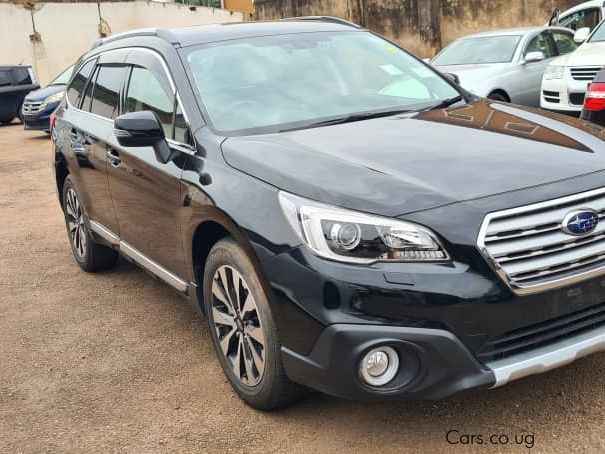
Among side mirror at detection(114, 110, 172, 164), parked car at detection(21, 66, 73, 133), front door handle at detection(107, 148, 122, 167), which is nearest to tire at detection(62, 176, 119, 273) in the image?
front door handle at detection(107, 148, 122, 167)

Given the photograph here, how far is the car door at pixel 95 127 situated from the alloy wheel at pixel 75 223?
1.21 feet

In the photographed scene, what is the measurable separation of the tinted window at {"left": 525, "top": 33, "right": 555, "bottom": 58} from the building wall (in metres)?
10.7

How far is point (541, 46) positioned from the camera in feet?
34.7

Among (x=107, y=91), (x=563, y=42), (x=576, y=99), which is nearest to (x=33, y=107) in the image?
(x=563, y=42)

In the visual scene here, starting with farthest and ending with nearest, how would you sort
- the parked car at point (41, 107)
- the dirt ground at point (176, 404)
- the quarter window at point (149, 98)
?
the parked car at point (41, 107) → the quarter window at point (149, 98) → the dirt ground at point (176, 404)

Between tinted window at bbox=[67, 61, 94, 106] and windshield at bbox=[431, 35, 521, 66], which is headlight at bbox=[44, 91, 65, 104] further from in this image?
tinted window at bbox=[67, 61, 94, 106]

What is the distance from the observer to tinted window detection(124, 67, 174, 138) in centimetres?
379

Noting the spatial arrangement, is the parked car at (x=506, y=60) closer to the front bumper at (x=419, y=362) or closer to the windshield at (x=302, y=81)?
the windshield at (x=302, y=81)

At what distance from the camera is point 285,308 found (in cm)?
274

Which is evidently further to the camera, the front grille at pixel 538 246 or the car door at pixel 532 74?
the car door at pixel 532 74

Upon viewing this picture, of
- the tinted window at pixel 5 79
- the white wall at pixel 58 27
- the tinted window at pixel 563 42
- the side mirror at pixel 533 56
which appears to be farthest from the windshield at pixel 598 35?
the white wall at pixel 58 27

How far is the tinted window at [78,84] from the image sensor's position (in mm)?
5352

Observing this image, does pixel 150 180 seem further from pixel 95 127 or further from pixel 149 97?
pixel 95 127

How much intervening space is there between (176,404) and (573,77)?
251 inches
